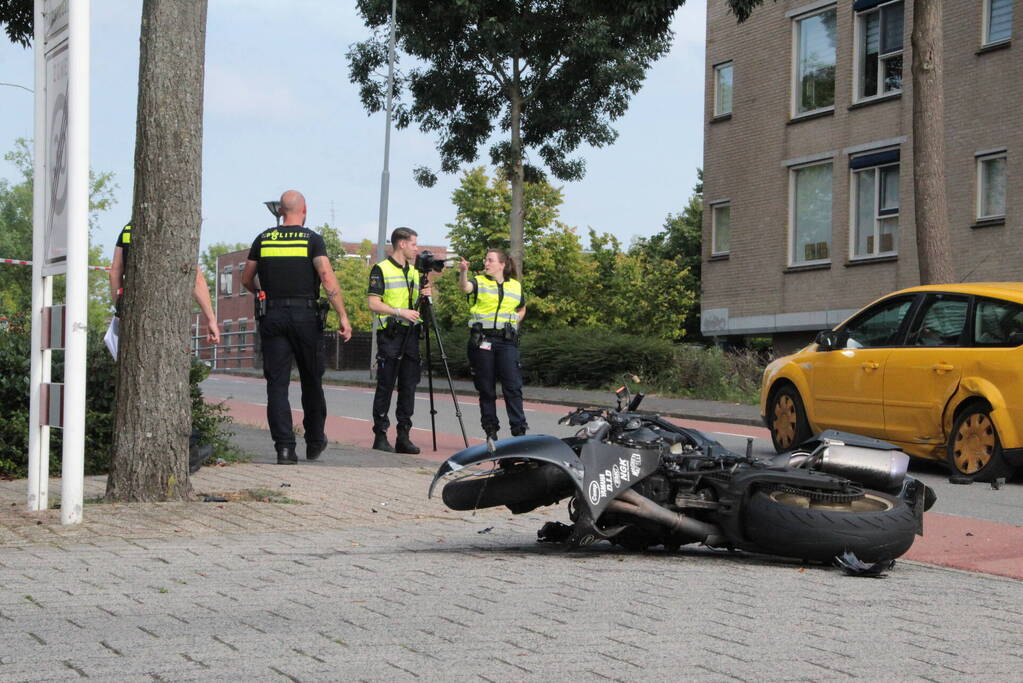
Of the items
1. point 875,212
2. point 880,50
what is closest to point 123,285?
point 875,212

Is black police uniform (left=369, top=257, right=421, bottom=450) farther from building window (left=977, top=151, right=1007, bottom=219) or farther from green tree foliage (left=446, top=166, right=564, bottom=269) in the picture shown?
green tree foliage (left=446, top=166, right=564, bottom=269)

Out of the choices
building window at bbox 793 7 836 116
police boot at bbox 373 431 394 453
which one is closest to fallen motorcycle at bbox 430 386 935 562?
police boot at bbox 373 431 394 453

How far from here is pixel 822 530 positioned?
6.50 meters

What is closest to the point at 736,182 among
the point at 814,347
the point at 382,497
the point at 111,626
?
the point at 814,347

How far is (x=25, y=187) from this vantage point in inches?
2504

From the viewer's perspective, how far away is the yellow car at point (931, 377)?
36.2 feet

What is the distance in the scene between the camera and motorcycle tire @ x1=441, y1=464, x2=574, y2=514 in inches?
258

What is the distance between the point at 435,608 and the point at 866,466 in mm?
2539

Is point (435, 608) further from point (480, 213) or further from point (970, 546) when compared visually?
point (480, 213)

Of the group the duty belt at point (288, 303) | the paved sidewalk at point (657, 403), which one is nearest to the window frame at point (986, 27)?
the paved sidewalk at point (657, 403)

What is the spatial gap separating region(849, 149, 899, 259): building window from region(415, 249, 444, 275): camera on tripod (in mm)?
16343

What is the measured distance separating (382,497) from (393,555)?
243 cm

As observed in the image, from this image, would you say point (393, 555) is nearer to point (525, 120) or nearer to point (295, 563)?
point (295, 563)

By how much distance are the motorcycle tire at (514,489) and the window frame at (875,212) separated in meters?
21.1
